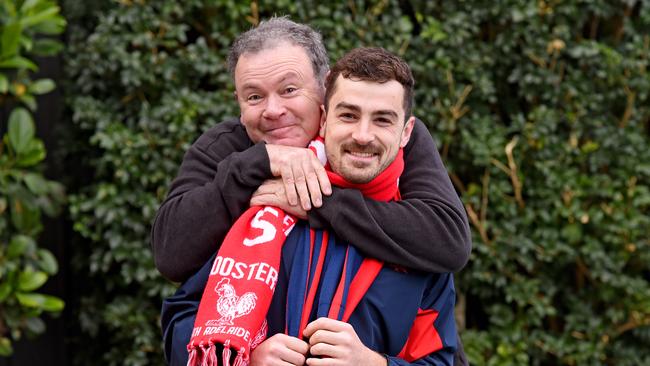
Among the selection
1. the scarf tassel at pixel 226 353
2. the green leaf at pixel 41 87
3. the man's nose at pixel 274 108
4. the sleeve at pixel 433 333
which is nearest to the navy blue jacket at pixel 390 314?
the sleeve at pixel 433 333

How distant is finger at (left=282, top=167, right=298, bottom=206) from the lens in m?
2.24

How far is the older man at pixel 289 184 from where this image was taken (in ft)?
7.23

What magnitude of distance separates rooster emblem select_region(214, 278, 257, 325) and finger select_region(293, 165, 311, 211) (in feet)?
0.85

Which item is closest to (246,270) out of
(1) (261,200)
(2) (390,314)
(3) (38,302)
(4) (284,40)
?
(1) (261,200)

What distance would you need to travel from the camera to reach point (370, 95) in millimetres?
2193

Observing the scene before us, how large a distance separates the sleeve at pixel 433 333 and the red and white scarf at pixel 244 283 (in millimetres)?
321

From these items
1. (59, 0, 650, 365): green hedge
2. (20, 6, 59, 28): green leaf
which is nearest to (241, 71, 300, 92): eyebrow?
(59, 0, 650, 365): green hedge

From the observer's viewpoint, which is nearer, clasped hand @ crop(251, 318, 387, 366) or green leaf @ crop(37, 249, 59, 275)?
clasped hand @ crop(251, 318, 387, 366)

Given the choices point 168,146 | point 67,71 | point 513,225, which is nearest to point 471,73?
point 513,225

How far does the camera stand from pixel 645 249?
4.29 metres

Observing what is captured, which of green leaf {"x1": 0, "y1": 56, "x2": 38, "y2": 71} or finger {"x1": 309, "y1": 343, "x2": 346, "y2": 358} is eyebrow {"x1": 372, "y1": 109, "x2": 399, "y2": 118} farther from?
green leaf {"x1": 0, "y1": 56, "x2": 38, "y2": 71}

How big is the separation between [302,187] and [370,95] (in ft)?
0.93

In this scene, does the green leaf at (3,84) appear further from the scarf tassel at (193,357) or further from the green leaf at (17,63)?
the scarf tassel at (193,357)

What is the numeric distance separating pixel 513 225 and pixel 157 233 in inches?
91.5
